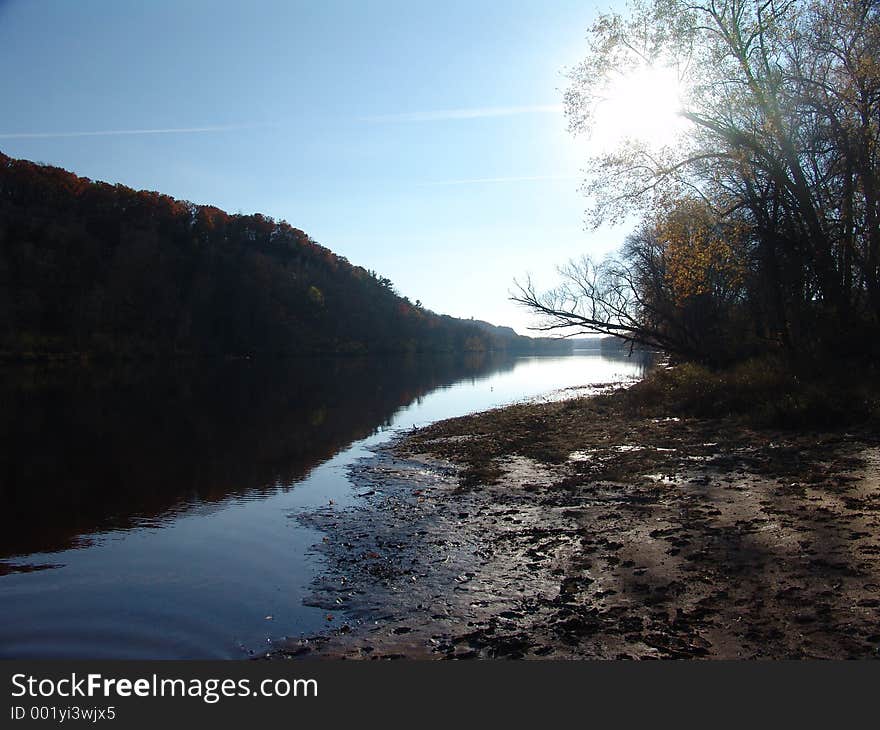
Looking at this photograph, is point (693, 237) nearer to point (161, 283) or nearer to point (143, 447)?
point (143, 447)

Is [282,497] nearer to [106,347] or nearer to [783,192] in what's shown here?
[783,192]

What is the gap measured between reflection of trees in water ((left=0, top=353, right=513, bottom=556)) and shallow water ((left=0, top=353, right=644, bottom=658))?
6cm

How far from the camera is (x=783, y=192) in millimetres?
19234

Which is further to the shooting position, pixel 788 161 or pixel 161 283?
pixel 161 283

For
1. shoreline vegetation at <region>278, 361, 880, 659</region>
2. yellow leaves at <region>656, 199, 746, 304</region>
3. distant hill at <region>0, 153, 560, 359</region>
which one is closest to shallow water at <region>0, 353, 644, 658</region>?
shoreline vegetation at <region>278, 361, 880, 659</region>

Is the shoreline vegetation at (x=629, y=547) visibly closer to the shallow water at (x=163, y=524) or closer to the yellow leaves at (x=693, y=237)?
the shallow water at (x=163, y=524)

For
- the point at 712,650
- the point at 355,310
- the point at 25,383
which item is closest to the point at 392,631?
the point at 712,650

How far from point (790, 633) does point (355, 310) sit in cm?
12840

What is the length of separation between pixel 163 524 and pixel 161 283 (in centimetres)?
8145

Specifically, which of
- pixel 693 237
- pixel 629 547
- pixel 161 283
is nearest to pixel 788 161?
pixel 693 237

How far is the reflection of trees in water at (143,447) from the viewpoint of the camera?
11.7 metres

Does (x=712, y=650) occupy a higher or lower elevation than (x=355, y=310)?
lower

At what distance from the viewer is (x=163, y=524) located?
10750 millimetres

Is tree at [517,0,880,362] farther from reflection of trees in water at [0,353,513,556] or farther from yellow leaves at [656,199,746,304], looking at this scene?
reflection of trees in water at [0,353,513,556]
